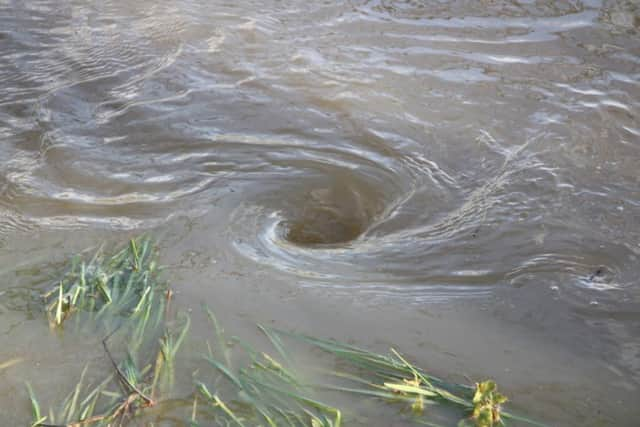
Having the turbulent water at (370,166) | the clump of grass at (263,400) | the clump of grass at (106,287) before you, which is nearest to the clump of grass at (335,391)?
the clump of grass at (263,400)

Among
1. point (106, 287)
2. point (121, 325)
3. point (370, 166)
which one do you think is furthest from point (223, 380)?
point (370, 166)

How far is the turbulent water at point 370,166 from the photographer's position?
2654 mm

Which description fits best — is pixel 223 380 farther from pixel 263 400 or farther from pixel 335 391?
pixel 335 391

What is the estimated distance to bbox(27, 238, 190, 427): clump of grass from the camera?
2215 mm

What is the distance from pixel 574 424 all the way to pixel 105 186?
2528 millimetres

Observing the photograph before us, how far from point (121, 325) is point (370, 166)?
171 centimetres

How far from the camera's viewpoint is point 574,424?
2.18m

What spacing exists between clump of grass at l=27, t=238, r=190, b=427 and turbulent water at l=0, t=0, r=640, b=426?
15cm

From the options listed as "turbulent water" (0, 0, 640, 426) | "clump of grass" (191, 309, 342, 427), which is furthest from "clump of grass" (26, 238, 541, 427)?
"turbulent water" (0, 0, 640, 426)

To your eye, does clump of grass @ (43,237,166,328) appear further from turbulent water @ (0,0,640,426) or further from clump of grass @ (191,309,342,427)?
clump of grass @ (191,309,342,427)

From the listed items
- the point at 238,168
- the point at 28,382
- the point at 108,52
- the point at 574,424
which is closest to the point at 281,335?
the point at 28,382

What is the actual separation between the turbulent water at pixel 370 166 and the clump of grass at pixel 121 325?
0.48 feet

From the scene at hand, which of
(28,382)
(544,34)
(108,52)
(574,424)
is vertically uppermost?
(544,34)

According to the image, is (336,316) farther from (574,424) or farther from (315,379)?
(574,424)
